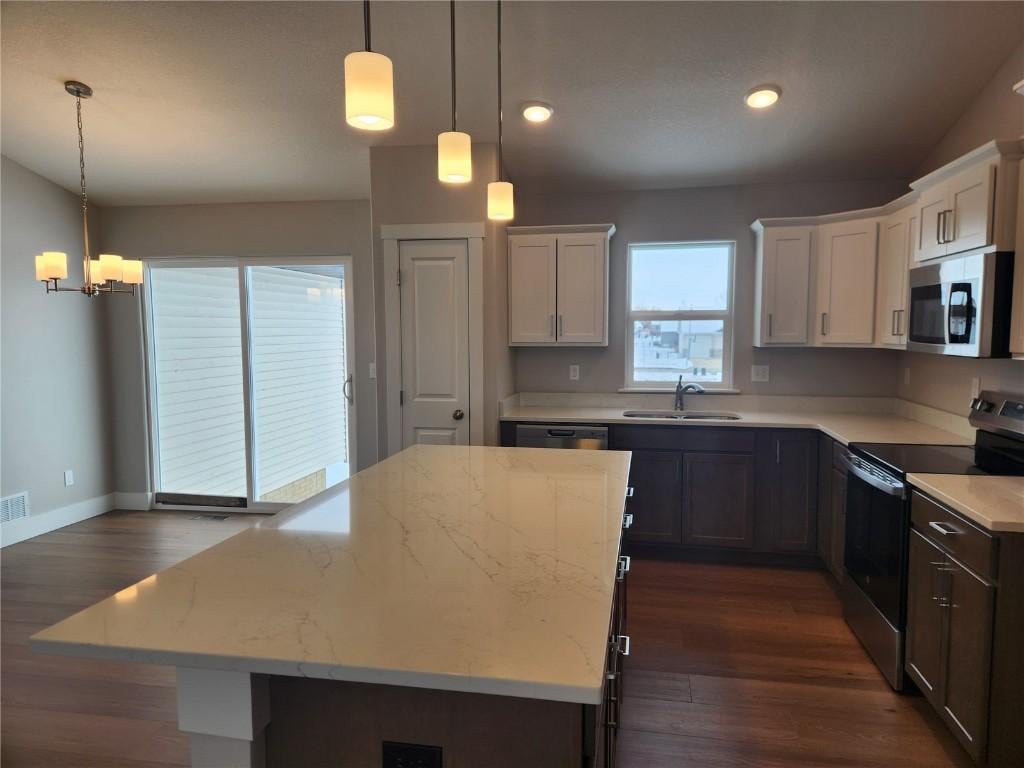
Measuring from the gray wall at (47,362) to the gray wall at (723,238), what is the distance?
354cm

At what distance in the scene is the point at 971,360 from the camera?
3010mm

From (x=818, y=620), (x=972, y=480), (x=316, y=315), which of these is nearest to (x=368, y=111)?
(x=972, y=480)

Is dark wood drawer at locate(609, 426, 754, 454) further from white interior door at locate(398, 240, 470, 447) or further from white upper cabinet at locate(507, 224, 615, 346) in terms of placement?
white interior door at locate(398, 240, 470, 447)

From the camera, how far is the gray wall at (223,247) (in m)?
4.60

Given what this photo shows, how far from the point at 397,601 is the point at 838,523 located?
289 centimetres

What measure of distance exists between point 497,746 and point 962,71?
3.63m

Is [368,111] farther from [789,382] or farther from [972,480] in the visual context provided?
[789,382]

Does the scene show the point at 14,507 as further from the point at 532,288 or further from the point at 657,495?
the point at 657,495

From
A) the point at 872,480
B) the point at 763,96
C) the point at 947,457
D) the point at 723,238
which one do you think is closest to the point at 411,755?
the point at 872,480

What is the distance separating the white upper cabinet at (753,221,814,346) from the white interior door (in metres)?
1.96

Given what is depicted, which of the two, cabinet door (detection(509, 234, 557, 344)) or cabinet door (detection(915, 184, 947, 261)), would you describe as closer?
cabinet door (detection(915, 184, 947, 261))

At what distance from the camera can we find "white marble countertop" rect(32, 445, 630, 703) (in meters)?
0.90

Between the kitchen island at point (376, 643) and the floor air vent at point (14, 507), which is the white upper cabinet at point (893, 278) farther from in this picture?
the floor air vent at point (14, 507)

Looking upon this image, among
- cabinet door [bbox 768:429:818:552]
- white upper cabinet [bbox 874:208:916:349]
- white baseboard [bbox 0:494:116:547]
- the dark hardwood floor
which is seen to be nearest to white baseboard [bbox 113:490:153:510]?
white baseboard [bbox 0:494:116:547]
